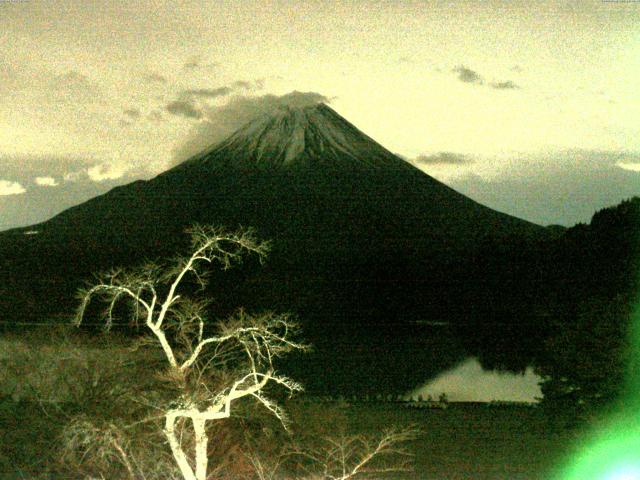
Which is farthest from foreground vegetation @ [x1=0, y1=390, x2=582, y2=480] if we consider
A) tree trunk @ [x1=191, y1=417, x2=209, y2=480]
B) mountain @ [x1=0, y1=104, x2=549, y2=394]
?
mountain @ [x1=0, y1=104, x2=549, y2=394]

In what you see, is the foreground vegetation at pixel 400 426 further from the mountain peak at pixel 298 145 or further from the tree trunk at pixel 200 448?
the mountain peak at pixel 298 145

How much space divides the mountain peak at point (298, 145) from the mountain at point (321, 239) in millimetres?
136

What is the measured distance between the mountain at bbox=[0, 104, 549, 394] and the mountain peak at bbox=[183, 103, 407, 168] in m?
0.14

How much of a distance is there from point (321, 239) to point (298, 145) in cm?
1594

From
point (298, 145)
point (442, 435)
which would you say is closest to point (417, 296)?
point (442, 435)

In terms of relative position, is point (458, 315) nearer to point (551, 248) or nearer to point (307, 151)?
point (551, 248)

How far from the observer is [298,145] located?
68.2m

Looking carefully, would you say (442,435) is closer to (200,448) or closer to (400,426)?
(400,426)

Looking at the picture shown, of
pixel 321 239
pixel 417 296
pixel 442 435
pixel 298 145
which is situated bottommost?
pixel 442 435

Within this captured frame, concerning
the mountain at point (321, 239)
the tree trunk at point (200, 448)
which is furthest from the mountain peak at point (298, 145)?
the tree trunk at point (200, 448)

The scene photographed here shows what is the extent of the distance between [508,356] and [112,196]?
155ft

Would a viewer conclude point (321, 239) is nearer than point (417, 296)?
No

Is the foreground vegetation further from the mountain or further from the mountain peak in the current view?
the mountain peak

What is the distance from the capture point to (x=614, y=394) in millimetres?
8953
